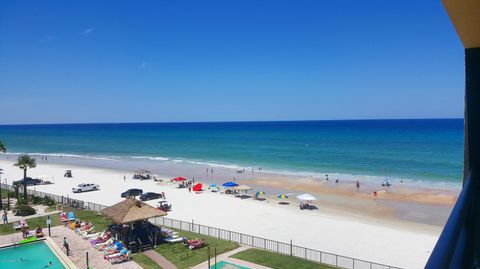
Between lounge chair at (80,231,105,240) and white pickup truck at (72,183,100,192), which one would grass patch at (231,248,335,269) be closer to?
lounge chair at (80,231,105,240)

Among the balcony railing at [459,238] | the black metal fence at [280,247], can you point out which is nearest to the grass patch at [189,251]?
the black metal fence at [280,247]

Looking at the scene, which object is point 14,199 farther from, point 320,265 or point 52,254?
point 320,265

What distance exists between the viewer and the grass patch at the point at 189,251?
60.8 ft

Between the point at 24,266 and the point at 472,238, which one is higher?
the point at 472,238

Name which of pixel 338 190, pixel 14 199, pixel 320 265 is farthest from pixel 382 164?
pixel 14 199

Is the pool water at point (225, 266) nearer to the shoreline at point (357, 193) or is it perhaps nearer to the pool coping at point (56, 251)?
the pool coping at point (56, 251)

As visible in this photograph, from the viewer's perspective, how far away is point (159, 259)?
1909 cm

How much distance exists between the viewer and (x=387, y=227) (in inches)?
1048

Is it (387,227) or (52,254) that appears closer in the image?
(52,254)

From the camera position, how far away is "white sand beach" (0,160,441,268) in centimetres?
2125

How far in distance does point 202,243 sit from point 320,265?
6.77 metres

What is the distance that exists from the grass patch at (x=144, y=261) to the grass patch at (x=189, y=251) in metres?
0.86

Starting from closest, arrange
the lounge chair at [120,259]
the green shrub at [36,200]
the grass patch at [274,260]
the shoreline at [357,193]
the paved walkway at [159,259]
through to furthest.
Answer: the grass patch at [274,260], the paved walkway at [159,259], the lounge chair at [120,259], the shoreline at [357,193], the green shrub at [36,200]

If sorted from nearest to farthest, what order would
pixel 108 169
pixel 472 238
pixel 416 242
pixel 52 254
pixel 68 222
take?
pixel 472 238 → pixel 52 254 → pixel 416 242 → pixel 68 222 → pixel 108 169
